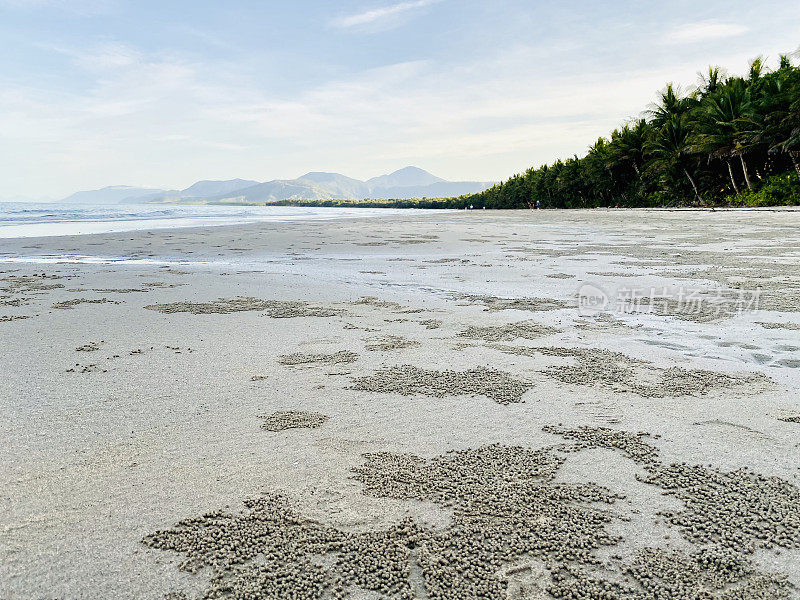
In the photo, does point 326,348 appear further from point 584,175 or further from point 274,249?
point 584,175

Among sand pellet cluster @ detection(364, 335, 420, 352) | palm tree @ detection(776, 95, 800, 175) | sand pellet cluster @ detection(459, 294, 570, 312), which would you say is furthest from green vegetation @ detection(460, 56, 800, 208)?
sand pellet cluster @ detection(364, 335, 420, 352)

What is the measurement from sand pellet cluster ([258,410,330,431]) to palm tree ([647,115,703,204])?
131ft

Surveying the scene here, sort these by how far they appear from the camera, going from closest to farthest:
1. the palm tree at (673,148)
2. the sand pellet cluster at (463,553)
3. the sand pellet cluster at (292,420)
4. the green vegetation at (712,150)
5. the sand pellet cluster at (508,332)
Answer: the sand pellet cluster at (463,553) → the sand pellet cluster at (292,420) → the sand pellet cluster at (508,332) → the green vegetation at (712,150) → the palm tree at (673,148)

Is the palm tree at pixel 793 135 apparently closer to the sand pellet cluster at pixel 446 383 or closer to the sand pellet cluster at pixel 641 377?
the sand pellet cluster at pixel 641 377

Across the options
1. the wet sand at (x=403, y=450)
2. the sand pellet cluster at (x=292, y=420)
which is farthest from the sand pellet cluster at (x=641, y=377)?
the sand pellet cluster at (x=292, y=420)

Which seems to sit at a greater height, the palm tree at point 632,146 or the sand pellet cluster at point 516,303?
the palm tree at point 632,146

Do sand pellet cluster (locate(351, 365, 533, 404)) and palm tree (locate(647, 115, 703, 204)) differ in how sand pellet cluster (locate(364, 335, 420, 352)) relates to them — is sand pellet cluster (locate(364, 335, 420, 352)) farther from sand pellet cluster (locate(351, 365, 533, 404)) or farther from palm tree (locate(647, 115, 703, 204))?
palm tree (locate(647, 115, 703, 204))

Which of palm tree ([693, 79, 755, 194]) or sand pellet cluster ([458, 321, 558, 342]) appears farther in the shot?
palm tree ([693, 79, 755, 194])

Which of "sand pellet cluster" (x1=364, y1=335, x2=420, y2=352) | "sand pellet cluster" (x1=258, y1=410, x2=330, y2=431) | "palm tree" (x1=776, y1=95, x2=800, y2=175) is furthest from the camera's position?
"palm tree" (x1=776, y1=95, x2=800, y2=175)

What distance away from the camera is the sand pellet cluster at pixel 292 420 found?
262 centimetres

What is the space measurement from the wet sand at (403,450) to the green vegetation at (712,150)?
A: 30.1 metres

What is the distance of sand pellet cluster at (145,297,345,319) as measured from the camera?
522 centimetres

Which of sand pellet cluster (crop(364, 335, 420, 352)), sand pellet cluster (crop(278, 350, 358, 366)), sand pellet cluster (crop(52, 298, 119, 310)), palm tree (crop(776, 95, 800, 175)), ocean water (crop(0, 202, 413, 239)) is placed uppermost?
palm tree (crop(776, 95, 800, 175))

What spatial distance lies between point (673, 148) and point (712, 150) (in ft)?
18.3
